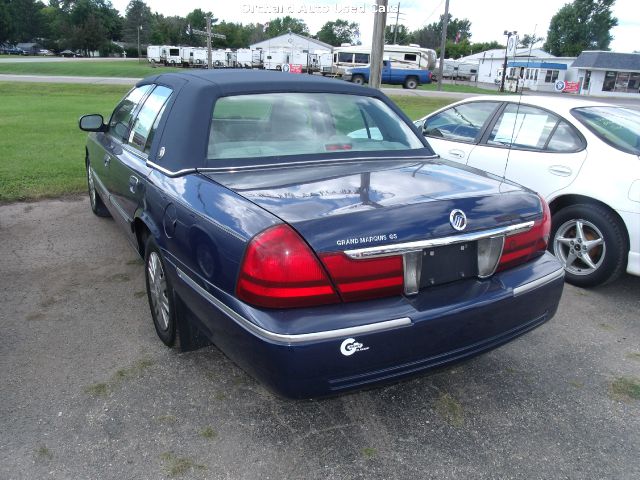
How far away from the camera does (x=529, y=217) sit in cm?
272

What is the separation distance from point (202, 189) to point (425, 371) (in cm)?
136

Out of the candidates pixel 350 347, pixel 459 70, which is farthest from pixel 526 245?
pixel 459 70

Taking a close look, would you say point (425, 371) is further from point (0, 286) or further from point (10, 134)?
point (10, 134)

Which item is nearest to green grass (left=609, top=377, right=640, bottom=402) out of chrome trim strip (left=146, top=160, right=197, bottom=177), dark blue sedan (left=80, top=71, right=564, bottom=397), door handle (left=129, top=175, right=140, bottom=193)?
dark blue sedan (left=80, top=71, right=564, bottom=397)

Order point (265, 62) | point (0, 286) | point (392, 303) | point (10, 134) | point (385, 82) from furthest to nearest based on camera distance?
point (265, 62) < point (385, 82) < point (10, 134) < point (0, 286) < point (392, 303)

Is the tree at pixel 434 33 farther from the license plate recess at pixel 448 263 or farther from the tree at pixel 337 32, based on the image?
the license plate recess at pixel 448 263

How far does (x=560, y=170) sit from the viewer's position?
4.65 m

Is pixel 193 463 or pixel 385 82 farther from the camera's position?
pixel 385 82

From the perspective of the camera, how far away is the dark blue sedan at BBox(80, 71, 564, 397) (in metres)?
2.16

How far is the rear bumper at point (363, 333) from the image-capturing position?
83.2 inches

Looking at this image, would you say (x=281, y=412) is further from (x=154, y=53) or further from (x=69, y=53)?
(x=69, y=53)

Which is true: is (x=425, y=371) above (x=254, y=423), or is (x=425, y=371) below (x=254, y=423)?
above

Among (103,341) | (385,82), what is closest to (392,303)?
(103,341)

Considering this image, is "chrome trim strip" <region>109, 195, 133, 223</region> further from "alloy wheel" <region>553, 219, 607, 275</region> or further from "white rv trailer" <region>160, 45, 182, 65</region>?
"white rv trailer" <region>160, 45, 182, 65</region>
